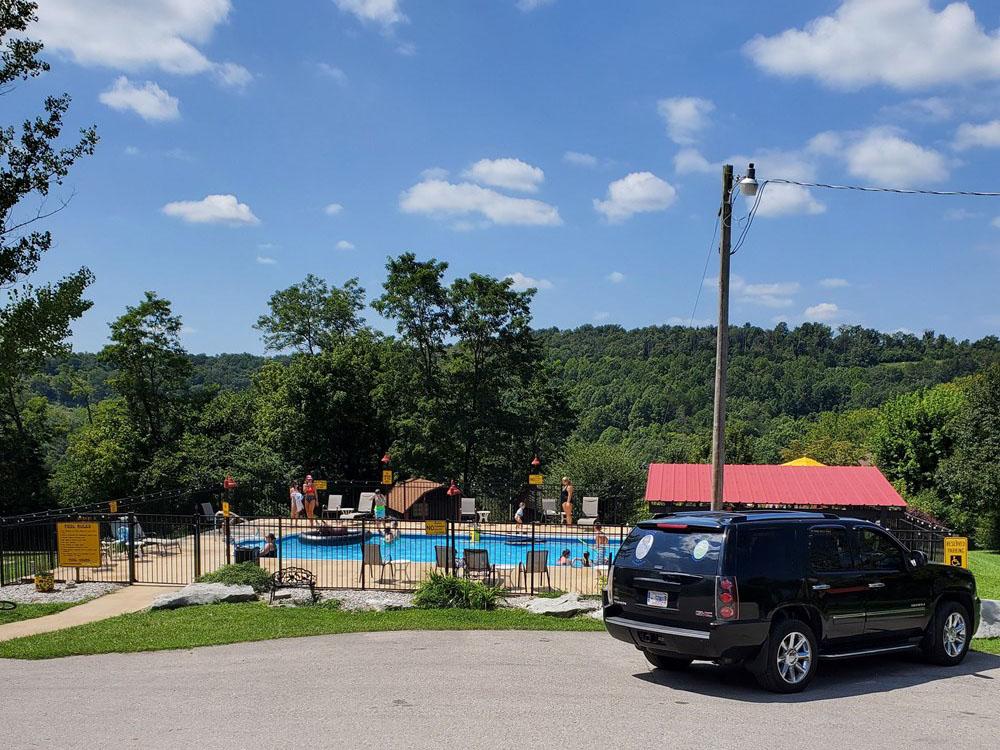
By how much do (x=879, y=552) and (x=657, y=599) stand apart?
9.06 ft

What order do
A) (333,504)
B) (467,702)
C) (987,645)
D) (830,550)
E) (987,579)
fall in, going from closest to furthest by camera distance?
(467,702)
(830,550)
(987,645)
(987,579)
(333,504)

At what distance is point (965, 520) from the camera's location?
39.2 m

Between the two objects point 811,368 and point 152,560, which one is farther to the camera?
point 811,368

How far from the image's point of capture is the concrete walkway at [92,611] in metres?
13.0

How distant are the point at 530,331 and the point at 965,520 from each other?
72.8 feet

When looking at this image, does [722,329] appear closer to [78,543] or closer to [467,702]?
[467,702]

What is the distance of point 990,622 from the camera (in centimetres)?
1194

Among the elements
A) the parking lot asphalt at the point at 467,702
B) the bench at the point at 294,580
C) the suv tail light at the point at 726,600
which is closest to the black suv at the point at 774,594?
the suv tail light at the point at 726,600

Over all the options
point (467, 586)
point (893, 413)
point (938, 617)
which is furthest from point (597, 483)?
point (938, 617)

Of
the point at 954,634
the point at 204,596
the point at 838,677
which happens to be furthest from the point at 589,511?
the point at 838,677

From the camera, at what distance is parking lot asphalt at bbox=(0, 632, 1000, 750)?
6809 mm

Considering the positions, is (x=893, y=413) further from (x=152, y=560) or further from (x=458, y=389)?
(x=152, y=560)

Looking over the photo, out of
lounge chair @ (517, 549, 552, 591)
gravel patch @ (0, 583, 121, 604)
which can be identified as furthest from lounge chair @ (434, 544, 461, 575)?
gravel patch @ (0, 583, 121, 604)

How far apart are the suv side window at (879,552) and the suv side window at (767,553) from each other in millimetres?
1139
